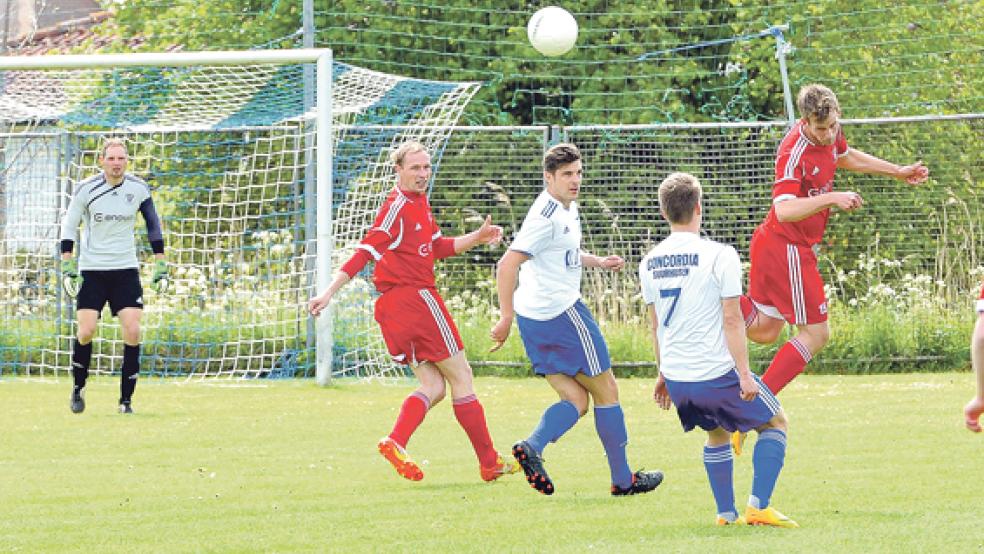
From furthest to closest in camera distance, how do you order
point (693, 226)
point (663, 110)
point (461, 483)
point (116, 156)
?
point (663, 110) → point (116, 156) → point (461, 483) → point (693, 226)

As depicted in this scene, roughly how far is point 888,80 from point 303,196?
812 cm

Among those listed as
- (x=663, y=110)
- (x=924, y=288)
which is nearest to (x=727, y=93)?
(x=663, y=110)

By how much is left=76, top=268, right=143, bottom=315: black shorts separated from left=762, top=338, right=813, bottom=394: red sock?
5.51 meters

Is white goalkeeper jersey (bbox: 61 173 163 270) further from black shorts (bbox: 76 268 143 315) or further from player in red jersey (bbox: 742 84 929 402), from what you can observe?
player in red jersey (bbox: 742 84 929 402)

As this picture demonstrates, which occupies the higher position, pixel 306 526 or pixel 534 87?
pixel 534 87

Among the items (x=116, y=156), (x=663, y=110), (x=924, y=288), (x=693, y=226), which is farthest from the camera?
(x=663, y=110)

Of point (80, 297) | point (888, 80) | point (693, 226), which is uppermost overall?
point (888, 80)

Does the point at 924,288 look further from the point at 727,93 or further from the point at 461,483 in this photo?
the point at 461,483

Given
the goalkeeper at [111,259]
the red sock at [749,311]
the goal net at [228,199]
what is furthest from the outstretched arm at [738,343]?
the goal net at [228,199]

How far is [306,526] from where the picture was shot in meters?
6.93

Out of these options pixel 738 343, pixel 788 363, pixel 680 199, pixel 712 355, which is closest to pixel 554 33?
pixel 788 363

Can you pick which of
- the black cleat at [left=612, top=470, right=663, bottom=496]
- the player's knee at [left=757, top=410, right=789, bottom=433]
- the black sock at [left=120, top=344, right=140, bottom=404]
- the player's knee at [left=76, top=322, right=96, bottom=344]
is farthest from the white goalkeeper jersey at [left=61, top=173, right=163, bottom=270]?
the player's knee at [left=757, top=410, right=789, bottom=433]

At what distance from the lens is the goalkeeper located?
40.5 ft

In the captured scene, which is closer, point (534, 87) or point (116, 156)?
point (116, 156)
